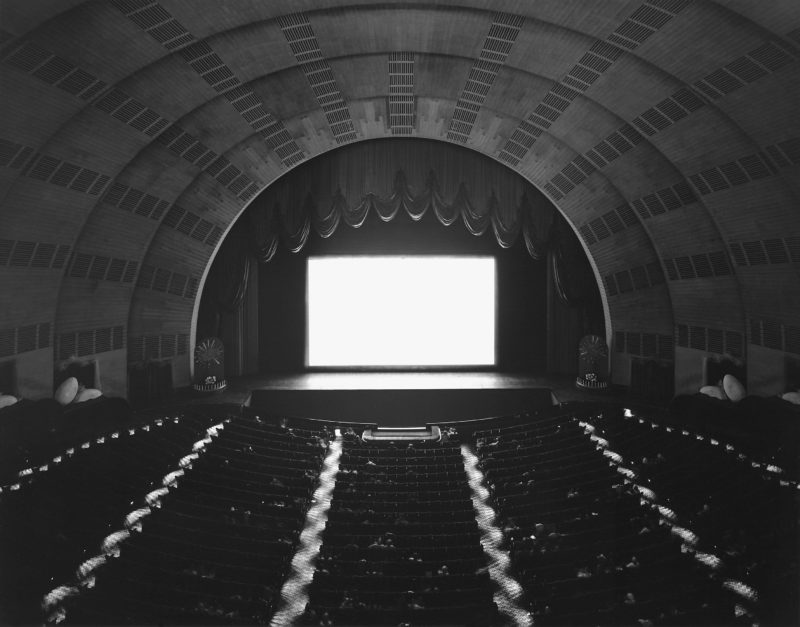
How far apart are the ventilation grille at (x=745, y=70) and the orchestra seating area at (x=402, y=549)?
31.6 feet

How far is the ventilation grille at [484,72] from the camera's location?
12438 millimetres

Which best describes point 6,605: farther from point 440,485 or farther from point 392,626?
point 440,485

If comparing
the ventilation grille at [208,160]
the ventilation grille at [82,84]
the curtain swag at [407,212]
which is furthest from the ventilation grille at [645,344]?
the ventilation grille at [82,84]

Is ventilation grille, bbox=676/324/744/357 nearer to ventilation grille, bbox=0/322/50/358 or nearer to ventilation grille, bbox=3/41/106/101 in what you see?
ventilation grille, bbox=3/41/106/101

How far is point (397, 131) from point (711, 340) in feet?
38.4

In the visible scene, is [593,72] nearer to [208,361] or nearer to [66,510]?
[66,510]

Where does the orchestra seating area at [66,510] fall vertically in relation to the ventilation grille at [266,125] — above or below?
below

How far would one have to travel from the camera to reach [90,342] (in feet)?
54.4

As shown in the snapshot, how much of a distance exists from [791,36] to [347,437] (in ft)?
41.4

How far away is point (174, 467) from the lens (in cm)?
1221

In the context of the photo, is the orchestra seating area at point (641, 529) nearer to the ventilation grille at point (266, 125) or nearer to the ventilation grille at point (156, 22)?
the ventilation grille at point (266, 125)

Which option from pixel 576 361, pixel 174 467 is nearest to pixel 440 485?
pixel 174 467

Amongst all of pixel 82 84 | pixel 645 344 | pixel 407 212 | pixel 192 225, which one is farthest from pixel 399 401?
pixel 82 84

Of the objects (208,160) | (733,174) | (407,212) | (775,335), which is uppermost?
(208,160)
